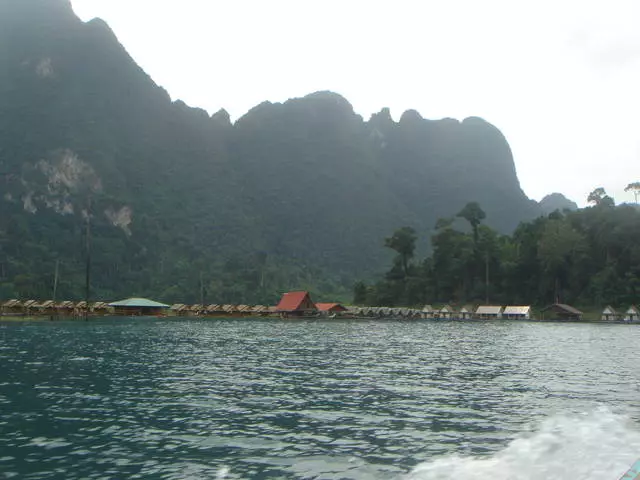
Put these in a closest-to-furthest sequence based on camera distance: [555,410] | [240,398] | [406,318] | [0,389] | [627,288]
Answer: [555,410] → [240,398] → [0,389] → [627,288] → [406,318]

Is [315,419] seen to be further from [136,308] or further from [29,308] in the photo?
[136,308]

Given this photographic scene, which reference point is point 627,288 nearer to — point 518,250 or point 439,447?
point 518,250

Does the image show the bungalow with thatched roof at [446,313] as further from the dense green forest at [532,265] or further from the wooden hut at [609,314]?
the wooden hut at [609,314]

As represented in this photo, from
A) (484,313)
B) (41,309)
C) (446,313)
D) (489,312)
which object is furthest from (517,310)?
(41,309)

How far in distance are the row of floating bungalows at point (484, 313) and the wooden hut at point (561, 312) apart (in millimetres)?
4333

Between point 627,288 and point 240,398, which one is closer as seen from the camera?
point 240,398

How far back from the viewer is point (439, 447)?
1496 cm

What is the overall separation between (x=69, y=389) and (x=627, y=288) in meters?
124

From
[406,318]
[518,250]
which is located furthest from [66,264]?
[518,250]

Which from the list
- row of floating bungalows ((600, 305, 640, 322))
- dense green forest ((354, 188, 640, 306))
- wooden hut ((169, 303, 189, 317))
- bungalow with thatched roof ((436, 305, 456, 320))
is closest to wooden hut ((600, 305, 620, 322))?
row of floating bungalows ((600, 305, 640, 322))

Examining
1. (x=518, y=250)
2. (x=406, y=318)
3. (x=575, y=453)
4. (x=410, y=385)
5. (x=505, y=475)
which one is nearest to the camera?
(x=505, y=475)

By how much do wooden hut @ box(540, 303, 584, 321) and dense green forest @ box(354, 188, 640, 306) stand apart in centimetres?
642

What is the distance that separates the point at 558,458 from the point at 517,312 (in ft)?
408

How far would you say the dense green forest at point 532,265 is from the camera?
12612 centimetres
